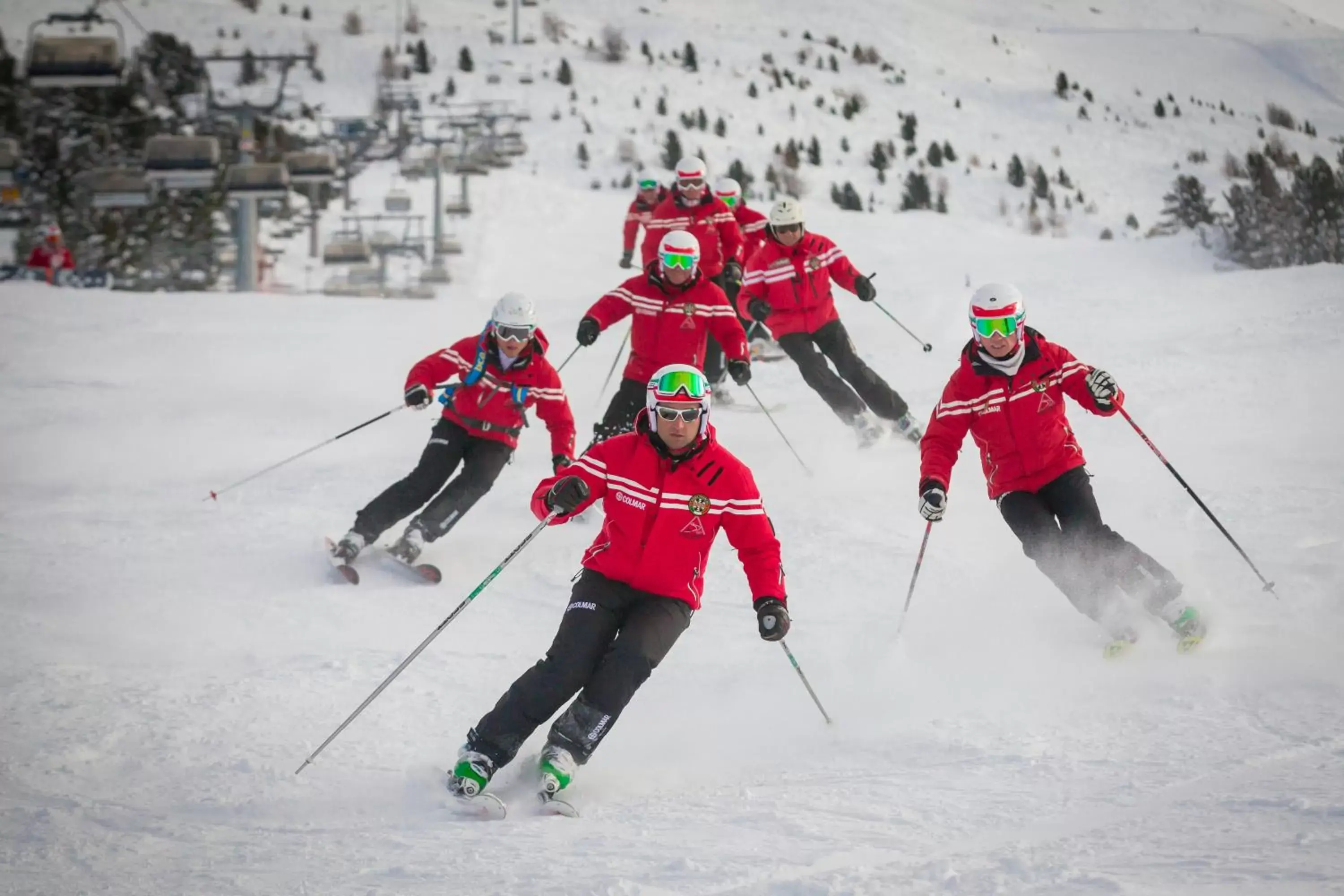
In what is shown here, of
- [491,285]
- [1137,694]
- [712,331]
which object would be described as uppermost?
[712,331]

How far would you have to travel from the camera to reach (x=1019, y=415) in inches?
215

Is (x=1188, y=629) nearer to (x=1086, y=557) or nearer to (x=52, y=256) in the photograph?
(x=1086, y=557)

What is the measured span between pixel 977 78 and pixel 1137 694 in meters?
36.4

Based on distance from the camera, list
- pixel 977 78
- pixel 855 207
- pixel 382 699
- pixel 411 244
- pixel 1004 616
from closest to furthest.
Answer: pixel 382 699 → pixel 1004 616 → pixel 411 244 → pixel 855 207 → pixel 977 78

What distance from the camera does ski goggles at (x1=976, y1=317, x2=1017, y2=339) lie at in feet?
17.7

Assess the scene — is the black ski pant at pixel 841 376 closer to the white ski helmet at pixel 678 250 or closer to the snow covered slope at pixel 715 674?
the snow covered slope at pixel 715 674

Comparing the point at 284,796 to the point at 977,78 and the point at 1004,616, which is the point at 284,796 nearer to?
the point at 1004,616

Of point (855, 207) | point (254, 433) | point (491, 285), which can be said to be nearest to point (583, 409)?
point (254, 433)

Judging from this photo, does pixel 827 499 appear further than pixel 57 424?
No

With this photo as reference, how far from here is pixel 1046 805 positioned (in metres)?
3.73

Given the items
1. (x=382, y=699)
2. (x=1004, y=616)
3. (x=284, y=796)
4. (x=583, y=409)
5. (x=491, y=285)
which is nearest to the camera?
(x=284, y=796)

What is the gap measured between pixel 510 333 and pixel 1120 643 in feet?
11.4

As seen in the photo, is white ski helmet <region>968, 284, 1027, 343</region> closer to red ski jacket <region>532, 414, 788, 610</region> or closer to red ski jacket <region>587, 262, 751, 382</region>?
red ski jacket <region>532, 414, 788, 610</region>

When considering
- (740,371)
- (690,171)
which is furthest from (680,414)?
(690,171)
